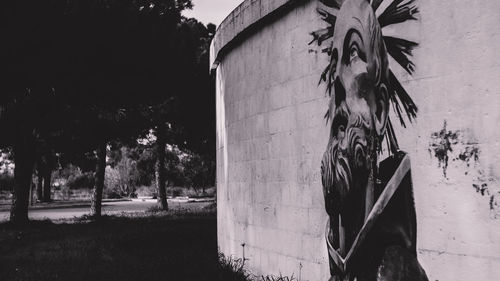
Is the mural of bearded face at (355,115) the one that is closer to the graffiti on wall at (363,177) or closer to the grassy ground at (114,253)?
the graffiti on wall at (363,177)

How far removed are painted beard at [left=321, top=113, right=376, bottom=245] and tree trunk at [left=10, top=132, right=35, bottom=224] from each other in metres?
14.9

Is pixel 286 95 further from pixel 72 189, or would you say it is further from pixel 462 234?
pixel 72 189

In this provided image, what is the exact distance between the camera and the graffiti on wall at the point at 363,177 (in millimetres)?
3328

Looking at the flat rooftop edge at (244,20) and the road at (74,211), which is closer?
the flat rooftop edge at (244,20)

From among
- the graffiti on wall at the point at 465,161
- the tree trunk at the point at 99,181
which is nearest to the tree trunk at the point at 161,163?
the tree trunk at the point at 99,181

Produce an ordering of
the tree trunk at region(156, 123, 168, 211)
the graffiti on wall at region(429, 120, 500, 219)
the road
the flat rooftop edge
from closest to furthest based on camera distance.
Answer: the graffiti on wall at region(429, 120, 500, 219) → the flat rooftop edge → the tree trunk at region(156, 123, 168, 211) → the road

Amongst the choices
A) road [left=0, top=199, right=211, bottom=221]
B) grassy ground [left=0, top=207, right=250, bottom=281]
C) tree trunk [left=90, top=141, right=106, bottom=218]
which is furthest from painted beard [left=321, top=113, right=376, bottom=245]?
road [left=0, top=199, right=211, bottom=221]

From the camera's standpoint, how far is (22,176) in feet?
54.0

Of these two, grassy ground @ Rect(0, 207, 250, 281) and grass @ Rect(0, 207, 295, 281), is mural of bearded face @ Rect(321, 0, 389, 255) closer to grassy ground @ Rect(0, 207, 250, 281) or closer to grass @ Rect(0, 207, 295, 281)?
grass @ Rect(0, 207, 295, 281)

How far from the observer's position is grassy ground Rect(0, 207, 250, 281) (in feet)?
24.4

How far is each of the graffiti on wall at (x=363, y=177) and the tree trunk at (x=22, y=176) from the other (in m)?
14.7

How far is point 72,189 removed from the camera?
214 feet

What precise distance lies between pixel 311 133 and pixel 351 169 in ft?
6.90

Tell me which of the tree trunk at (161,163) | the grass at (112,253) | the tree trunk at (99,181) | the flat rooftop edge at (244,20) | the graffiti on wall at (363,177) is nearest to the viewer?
the graffiti on wall at (363,177)
